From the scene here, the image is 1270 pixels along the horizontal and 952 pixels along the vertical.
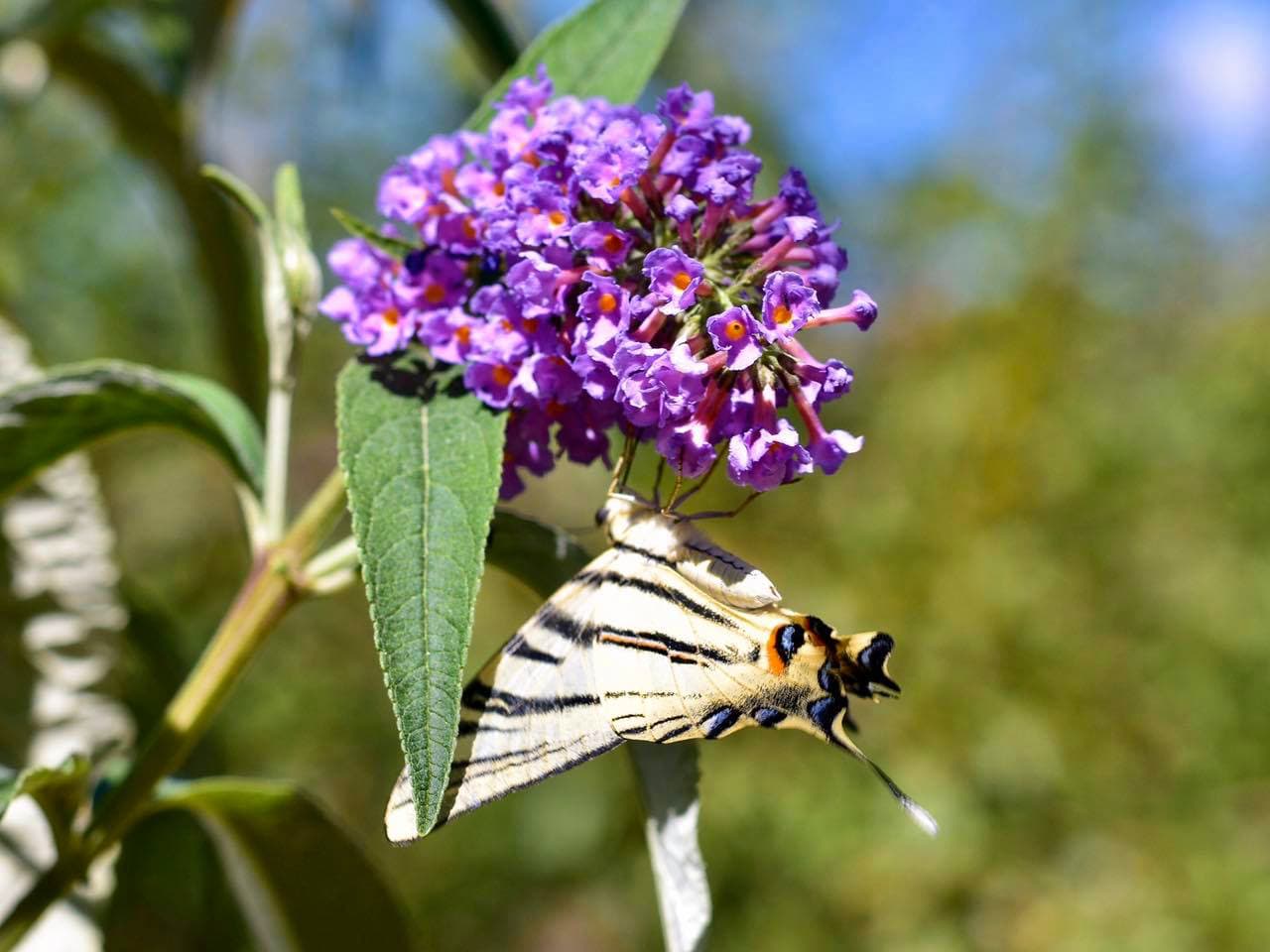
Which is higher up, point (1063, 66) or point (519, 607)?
point (1063, 66)

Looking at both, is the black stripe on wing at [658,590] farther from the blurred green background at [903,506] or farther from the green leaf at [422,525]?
the blurred green background at [903,506]

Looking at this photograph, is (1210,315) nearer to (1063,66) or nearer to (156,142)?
(1063,66)

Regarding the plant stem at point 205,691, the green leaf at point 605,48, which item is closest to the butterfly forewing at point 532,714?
the plant stem at point 205,691

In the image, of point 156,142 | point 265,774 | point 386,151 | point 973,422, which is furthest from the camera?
point 386,151

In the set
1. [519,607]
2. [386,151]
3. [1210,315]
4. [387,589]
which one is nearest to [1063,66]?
[1210,315]

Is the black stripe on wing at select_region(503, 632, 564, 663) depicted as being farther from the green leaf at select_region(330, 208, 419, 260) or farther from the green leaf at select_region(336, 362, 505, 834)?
the green leaf at select_region(330, 208, 419, 260)

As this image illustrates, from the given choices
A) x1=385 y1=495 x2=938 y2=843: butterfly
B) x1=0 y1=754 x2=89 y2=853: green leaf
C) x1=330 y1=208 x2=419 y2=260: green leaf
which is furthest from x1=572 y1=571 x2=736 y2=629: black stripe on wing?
x1=0 y1=754 x2=89 y2=853: green leaf
